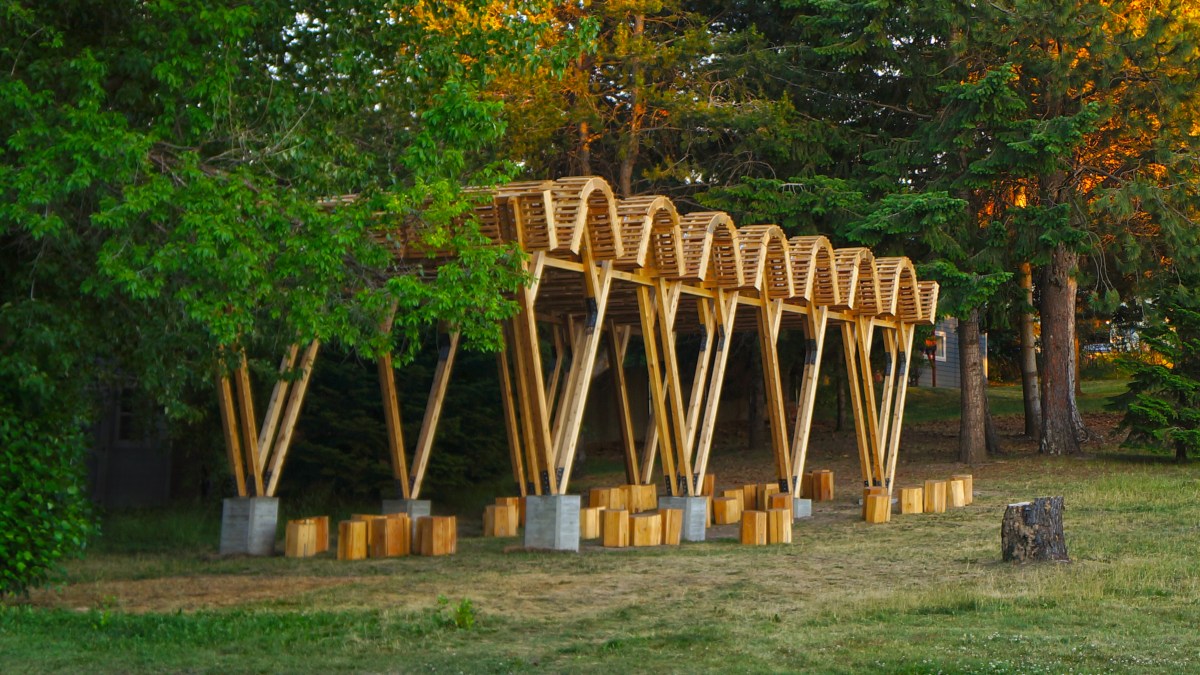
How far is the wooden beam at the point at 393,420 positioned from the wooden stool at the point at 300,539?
2.25 metres

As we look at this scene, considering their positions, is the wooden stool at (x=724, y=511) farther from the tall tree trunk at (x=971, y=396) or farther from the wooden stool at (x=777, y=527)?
the tall tree trunk at (x=971, y=396)

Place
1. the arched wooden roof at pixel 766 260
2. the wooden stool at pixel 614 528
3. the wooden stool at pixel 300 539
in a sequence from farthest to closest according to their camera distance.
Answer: the arched wooden roof at pixel 766 260
the wooden stool at pixel 614 528
the wooden stool at pixel 300 539

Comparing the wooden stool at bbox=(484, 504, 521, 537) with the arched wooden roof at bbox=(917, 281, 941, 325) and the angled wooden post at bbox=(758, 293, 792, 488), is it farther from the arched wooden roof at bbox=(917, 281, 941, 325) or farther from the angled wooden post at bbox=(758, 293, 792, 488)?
the arched wooden roof at bbox=(917, 281, 941, 325)

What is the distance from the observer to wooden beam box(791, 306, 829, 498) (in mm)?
19812

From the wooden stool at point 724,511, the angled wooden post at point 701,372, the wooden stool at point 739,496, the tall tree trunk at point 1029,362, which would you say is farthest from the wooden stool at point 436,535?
the tall tree trunk at point 1029,362

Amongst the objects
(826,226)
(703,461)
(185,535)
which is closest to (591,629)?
(703,461)

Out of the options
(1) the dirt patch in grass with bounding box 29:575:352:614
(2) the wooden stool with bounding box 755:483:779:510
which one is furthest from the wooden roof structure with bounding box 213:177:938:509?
(1) the dirt patch in grass with bounding box 29:575:352:614

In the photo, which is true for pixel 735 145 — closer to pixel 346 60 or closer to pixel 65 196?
pixel 346 60

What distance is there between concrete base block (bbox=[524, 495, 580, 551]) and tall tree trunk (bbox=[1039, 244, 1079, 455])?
51.5ft

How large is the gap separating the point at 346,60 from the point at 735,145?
Result: 17550 mm

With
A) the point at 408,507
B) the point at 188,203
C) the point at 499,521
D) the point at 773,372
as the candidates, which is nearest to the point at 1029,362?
the point at 773,372

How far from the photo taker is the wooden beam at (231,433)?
15.4m

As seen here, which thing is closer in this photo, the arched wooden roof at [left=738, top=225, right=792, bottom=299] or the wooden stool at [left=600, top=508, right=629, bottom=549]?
the wooden stool at [left=600, top=508, right=629, bottom=549]

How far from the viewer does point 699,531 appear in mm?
17078
